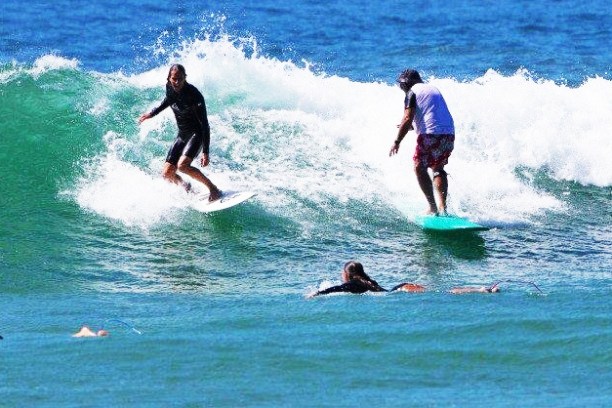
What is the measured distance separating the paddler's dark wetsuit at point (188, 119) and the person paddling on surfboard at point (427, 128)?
1.85 meters

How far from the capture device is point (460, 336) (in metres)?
8.32

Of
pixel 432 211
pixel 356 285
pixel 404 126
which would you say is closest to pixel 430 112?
pixel 404 126

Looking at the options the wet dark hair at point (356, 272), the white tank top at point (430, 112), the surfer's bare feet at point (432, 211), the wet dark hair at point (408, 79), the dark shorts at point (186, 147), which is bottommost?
the wet dark hair at point (356, 272)

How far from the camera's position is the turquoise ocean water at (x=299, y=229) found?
7684 millimetres

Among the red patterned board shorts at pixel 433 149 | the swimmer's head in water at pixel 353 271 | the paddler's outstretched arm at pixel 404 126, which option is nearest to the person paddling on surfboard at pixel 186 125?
the paddler's outstretched arm at pixel 404 126

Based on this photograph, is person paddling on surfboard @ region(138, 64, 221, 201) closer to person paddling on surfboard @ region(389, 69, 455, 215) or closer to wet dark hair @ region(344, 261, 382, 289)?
person paddling on surfboard @ region(389, 69, 455, 215)

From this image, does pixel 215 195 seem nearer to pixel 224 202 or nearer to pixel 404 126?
pixel 224 202

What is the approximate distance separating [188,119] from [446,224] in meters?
2.68

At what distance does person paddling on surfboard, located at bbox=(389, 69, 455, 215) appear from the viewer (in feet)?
39.3

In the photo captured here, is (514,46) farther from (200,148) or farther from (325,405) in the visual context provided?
(325,405)

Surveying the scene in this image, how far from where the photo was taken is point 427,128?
12.1 meters

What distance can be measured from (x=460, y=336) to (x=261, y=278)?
2938 millimetres

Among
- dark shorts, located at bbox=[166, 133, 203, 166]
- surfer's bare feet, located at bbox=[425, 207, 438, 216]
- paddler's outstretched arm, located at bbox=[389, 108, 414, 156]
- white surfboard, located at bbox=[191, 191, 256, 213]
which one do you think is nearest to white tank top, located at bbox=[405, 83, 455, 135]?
paddler's outstretched arm, located at bbox=[389, 108, 414, 156]

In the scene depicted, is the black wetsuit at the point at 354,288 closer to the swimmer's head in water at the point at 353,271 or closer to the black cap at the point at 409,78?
the swimmer's head in water at the point at 353,271
